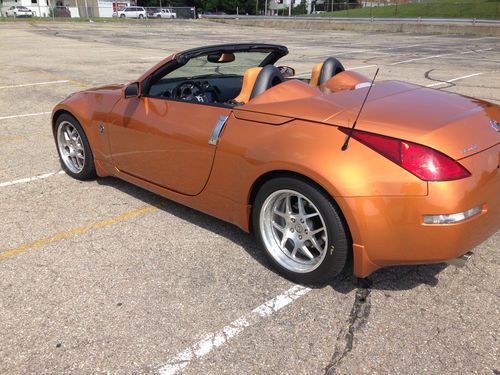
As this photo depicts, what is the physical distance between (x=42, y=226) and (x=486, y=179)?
129 inches

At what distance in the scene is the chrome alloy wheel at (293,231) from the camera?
2.89 m

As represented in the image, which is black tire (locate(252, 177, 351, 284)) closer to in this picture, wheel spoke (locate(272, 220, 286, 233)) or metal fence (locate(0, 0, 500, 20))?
wheel spoke (locate(272, 220, 286, 233))

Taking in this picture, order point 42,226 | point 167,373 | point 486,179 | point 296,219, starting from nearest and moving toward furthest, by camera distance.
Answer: point 167,373 → point 486,179 → point 296,219 → point 42,226

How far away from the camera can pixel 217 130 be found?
125 inches

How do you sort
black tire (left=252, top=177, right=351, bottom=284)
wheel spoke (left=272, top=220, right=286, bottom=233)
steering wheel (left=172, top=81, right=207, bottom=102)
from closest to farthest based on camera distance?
black tire (left=252, top=177, right=351, bottom=284), wheel spoke (left=272, top=220, right=286, bottom=233), steering wheel (left=172, top=81, right=207, bottom=102)

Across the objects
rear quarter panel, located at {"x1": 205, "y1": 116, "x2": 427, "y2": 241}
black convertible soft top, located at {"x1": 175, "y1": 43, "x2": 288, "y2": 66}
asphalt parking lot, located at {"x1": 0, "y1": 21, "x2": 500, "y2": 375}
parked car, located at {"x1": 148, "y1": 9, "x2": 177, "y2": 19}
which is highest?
black convertible soft top, located at {"x1": 175, "y1": 43, "x2": 288, "y2": 66}

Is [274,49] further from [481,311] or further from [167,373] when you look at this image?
[167,373]

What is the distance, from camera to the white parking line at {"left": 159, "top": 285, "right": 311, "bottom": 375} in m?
2.36

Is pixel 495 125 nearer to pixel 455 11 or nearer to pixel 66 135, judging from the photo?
pixel 66 135

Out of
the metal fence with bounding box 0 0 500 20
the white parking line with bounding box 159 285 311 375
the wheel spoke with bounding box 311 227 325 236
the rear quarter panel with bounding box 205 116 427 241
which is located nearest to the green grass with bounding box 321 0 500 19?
the metal fence with bounding box 0 0 500 20

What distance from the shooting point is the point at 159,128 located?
3600 mm

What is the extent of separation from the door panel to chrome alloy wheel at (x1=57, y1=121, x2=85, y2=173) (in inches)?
27.6

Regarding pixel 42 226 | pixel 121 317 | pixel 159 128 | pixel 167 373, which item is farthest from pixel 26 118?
pixel 167 373

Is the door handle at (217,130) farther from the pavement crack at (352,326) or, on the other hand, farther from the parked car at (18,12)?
the parked car at (18,12)
